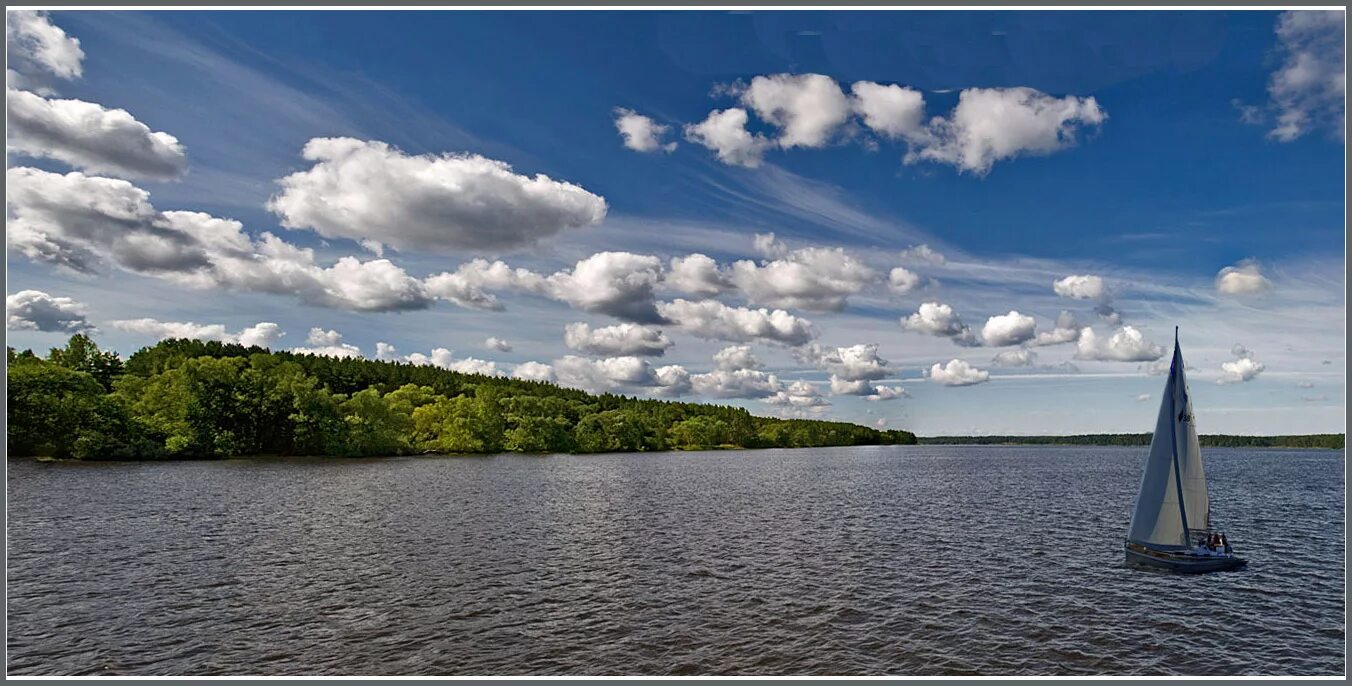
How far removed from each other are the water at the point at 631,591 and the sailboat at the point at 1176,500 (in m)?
1.95

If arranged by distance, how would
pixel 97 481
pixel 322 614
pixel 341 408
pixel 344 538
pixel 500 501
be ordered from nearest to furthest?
pixel 322 614, pixel 344 538, pixel 500 501, pixel 97 481, pixel 341 408

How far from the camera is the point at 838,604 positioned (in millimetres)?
38156

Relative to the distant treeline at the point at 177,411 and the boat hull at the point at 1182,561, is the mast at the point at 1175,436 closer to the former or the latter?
the boat hull at the point at 1182,561

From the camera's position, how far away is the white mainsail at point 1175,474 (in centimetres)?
4788

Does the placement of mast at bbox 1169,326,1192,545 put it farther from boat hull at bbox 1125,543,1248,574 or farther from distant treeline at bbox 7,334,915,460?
distant treeline at bbox 7,334,915,460

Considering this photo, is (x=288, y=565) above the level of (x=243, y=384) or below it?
below

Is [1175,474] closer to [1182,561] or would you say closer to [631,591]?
[1182,561]

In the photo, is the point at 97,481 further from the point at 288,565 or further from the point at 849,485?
the point at 849,485

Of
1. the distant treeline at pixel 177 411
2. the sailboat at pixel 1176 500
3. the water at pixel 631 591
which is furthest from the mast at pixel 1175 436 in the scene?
the distant treeline at pixel 177 411

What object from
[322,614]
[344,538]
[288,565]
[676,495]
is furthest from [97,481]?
[322,614]

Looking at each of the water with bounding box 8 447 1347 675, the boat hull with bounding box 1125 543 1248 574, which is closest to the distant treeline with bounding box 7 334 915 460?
the water with bounding box 8 447 1347 675

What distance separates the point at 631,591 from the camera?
40656 millimetres

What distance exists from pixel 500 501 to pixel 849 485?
6259cm

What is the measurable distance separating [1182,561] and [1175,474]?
18.9 ft
